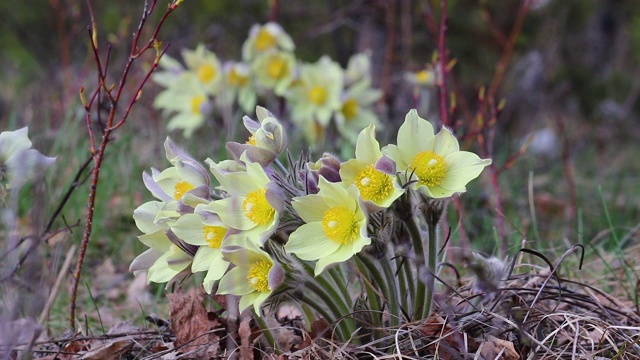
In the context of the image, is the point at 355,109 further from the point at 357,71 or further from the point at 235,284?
the point at 235,284

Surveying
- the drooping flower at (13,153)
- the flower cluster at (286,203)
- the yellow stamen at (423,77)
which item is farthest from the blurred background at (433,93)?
the flower cluster at (286,203)

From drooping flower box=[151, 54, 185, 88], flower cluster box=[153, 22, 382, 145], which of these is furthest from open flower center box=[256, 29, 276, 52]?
drooping flower box=[151, 54, 185, 88]

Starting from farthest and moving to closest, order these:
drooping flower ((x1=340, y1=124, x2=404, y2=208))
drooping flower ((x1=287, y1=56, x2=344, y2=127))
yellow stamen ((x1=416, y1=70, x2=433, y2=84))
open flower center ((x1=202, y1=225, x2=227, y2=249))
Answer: yellow stamen ((x1=416, y1=70, x2=433, y2=84)) < drooping flower ((x1=287, y1=56, x2=344, y2=127)) < open flower center ((x1=202, y1=225, x2=227, y2=249)) < drooping flower ((x1=340, y1=124, x2=404, y2=208))

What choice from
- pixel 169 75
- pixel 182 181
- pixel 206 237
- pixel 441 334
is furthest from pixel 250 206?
pixel 169 75

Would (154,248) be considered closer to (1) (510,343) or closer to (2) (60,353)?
(2) (60,353)

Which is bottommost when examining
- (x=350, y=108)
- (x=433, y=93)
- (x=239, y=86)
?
(x=433, y=93)

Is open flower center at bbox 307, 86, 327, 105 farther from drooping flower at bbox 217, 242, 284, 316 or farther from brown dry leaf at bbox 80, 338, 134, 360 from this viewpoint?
drooping flower at bbox 217, 242, 284, 316
